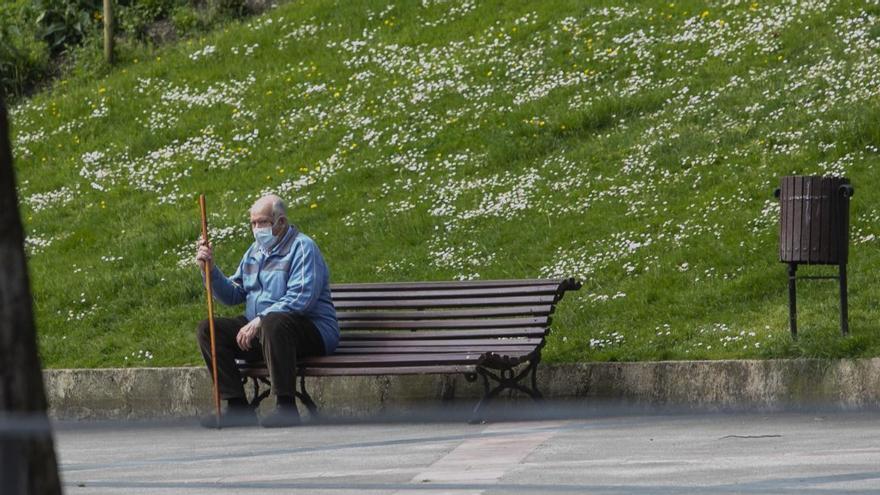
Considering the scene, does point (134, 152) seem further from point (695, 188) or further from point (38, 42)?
point (695, 188)

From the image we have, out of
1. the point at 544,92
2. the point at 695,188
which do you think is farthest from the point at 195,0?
the point at 695,188

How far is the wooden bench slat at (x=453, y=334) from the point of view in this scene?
9898 millimetres

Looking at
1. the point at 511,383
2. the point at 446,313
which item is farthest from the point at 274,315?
the point at 511,383

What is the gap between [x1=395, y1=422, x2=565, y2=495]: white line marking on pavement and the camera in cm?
679

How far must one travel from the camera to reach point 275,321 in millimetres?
9508

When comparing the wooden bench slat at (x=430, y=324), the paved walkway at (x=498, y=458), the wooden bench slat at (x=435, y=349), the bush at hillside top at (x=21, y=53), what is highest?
the bush at hillside top at (x=21, y=53)

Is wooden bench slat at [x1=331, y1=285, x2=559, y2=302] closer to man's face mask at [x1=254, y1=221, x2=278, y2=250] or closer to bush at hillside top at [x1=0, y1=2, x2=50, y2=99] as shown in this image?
man's face mask at [x1=254, y1=221, x2=278, y2=250]

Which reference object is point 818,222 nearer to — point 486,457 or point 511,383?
point 511,383

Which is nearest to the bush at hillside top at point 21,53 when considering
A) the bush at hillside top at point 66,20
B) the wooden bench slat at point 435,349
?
the bush at hillside top at point 66,20

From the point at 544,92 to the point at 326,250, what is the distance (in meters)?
3.29

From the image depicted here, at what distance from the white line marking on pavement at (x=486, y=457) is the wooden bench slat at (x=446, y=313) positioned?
1095 mm

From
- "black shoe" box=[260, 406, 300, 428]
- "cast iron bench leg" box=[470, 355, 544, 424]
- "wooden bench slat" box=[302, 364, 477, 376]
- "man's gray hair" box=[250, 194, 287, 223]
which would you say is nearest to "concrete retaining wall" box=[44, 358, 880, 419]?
"cast iron bench leg" box=[470, 355, 544, 424]

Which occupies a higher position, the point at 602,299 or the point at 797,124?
the point at 797,124

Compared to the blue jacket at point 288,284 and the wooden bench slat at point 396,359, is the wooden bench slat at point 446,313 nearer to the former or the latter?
the blue jacket at point 288,284
